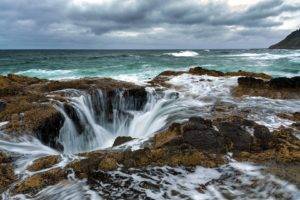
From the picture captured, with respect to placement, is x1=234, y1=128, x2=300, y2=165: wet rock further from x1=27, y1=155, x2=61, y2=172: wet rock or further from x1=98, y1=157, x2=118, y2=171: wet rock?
x1=27, y1=155, x2=61, y2=172: wet rock

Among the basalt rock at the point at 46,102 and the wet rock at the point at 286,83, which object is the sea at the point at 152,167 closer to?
the basalt rock at the point at 46,102

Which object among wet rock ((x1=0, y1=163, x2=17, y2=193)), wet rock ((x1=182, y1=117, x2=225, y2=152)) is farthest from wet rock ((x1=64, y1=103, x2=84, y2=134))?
wet rock ((x1=182, y1=117, x2=225, y2=152))

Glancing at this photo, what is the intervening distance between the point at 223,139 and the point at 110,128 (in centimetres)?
530

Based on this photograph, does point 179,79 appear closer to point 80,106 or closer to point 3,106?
point 80,106

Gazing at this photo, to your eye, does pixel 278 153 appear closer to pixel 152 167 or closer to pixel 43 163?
pixel 152 167

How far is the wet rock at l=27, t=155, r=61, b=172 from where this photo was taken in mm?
6656

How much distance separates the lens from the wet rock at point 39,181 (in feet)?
19.4

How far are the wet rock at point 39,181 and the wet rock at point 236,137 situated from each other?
313 centimetres

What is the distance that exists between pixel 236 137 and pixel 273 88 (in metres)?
6.51


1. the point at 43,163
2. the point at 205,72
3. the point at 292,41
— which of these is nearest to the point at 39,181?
the point at 43,163

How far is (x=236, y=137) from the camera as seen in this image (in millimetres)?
7504

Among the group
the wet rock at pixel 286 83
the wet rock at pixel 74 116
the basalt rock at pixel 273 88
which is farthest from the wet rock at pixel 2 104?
the wet rock at pixel 286 83

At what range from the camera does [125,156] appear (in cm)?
670

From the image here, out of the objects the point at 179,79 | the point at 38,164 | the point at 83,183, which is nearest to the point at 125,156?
the point at 83,183
